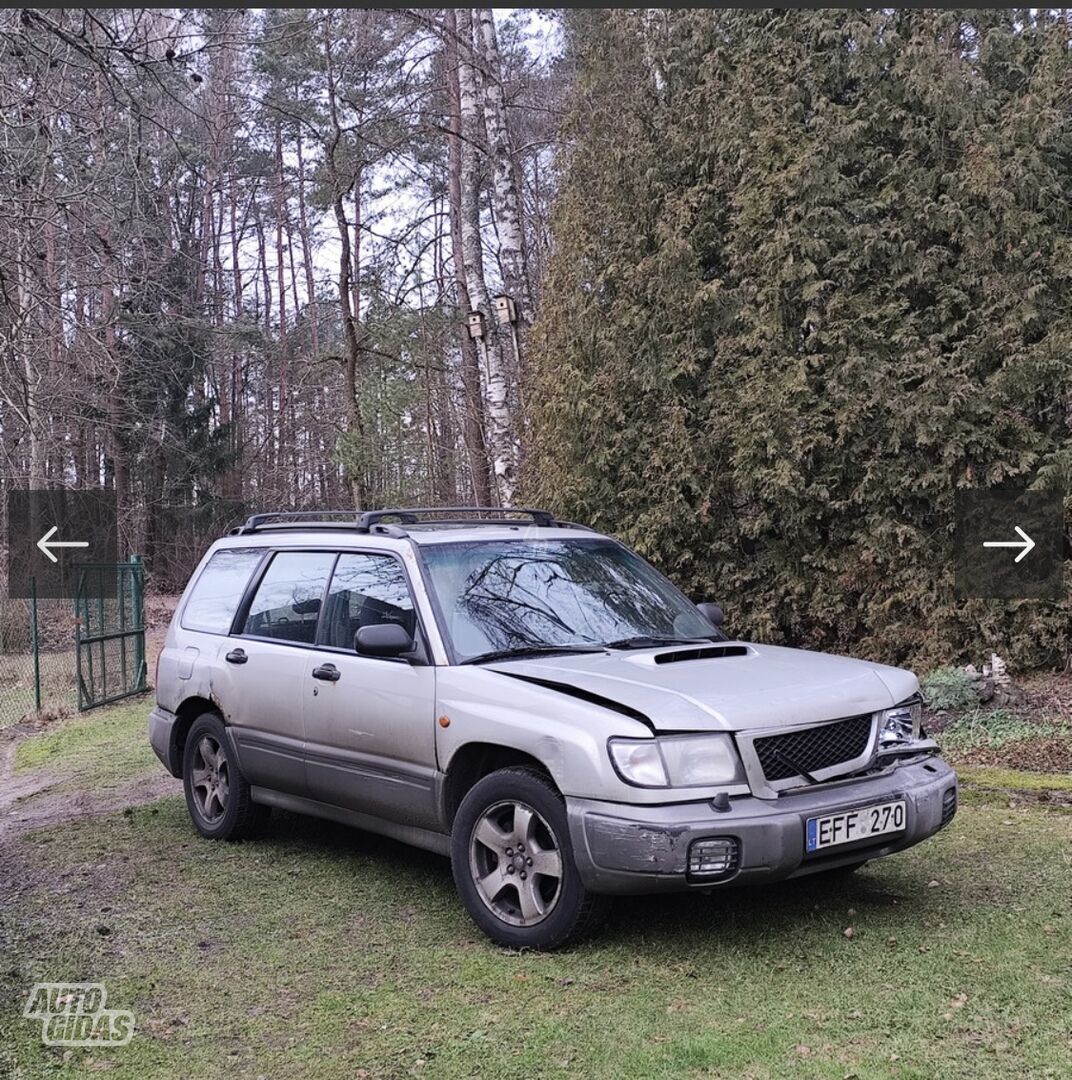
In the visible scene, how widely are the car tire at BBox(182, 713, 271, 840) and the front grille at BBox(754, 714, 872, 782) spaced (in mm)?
3311

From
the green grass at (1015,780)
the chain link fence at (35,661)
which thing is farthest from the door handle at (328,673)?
the chain link fence at (35,661)

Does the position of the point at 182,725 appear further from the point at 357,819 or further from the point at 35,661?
the point at 35,661

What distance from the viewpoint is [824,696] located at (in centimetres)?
462

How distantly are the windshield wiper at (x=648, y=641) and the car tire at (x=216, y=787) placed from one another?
2451 millimetres

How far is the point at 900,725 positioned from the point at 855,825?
68cm

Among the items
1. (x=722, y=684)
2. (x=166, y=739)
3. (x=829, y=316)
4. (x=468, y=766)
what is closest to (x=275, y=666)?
(x=166, y=739)

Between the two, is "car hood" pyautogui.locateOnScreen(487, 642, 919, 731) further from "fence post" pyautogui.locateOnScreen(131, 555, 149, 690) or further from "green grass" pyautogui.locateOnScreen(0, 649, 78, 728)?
"green grass" pyautogui.locateOnScreen(0, 649, 78, 728)

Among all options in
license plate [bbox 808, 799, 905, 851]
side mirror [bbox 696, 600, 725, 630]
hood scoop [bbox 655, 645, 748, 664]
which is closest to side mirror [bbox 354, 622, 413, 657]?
hood scoop [bbox 655, 645, 748, 664]

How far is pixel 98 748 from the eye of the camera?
10.9m

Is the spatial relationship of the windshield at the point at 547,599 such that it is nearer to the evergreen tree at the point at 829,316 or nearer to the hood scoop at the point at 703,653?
the hood scoop at the point at 703,653

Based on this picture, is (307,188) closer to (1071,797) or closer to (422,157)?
(422,157)

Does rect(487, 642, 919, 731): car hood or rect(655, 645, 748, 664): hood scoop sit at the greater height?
rect(655, 645, 748, 664): hood scoop

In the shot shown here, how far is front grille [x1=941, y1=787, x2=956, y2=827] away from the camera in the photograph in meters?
4.80

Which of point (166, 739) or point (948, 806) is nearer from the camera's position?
point (948, 806)
